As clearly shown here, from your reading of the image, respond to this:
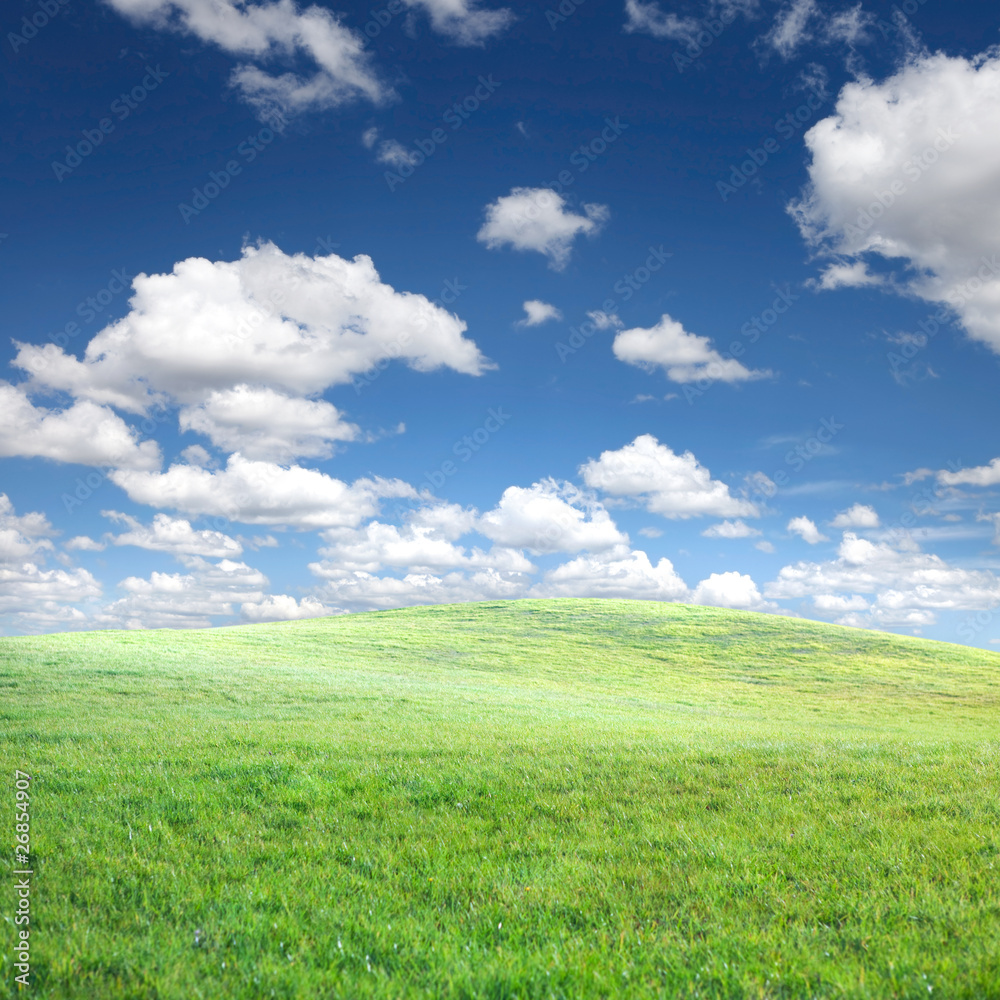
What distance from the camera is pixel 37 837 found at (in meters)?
8.87

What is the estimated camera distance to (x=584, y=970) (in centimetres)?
582

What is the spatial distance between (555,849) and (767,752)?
27.4 ft

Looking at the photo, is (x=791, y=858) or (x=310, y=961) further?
(x=791, y=858)

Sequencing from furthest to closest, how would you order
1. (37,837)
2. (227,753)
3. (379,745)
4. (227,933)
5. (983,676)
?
(983,676) → (379,745) → (227,753) → (37,837) → (227,933)

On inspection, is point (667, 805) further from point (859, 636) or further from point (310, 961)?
point (859, 636)

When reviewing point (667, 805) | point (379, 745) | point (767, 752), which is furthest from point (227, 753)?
point (767, 752)

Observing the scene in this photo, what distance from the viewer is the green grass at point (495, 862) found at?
581 cm

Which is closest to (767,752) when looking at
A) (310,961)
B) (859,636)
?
(310,961)

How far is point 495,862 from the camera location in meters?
8.23

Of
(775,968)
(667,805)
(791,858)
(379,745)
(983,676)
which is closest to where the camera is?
(775,968)

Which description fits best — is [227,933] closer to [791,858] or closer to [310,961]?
[310,961]

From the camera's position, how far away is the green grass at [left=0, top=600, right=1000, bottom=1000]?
581cm

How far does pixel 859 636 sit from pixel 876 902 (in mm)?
76600

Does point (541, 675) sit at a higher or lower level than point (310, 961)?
lower
